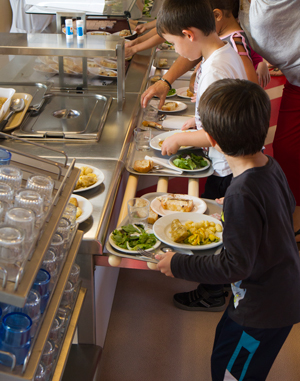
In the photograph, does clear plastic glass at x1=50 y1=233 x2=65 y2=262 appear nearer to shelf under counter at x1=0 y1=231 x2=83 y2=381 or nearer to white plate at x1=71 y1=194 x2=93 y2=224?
shelf under counter at x1=0 y1=231 x2=83 y2=381

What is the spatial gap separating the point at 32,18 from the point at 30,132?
3.83 metres

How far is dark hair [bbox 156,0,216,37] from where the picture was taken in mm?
1821

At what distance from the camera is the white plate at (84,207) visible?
1469mm

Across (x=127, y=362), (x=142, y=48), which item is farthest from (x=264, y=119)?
(x=142, y=48)

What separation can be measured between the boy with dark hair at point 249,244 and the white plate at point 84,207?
1.03ft

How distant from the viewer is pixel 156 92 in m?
2.42

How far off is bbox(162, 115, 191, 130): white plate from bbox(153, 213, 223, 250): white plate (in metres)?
0.89

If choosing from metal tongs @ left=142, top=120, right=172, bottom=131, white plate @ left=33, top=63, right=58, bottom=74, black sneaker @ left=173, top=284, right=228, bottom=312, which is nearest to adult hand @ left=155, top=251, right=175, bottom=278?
black sneaker @ left=173, top=284, right=228, bottom=312

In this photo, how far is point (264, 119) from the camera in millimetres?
1194

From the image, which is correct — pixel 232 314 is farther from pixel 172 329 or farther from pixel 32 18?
pixel 32 18

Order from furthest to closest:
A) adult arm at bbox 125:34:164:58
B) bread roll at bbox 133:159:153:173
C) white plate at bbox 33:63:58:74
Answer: adult arm at bbox 125:34:164:58, white plate at bbox 33:63:58:74, bread roll at bbox 133:159:153:173

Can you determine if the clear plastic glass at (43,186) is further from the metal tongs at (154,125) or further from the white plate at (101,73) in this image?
the white plate at (101,73)

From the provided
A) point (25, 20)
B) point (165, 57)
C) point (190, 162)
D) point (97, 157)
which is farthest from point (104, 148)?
point (25, 20)

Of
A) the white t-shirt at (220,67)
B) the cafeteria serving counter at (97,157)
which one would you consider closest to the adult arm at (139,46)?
the cafeteria serving counter at (97,157)
